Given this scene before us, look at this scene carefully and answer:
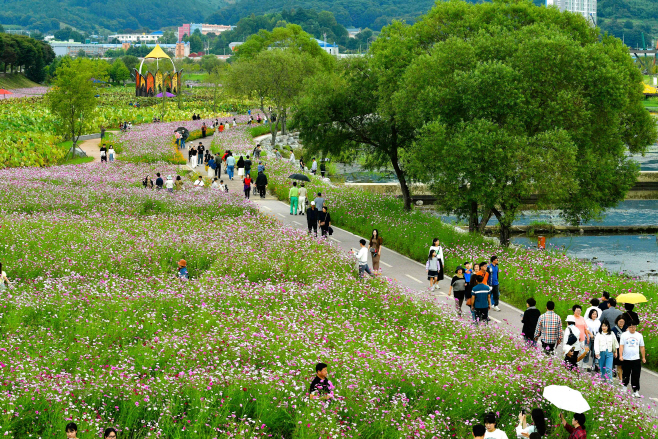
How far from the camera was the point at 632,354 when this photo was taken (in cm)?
1261

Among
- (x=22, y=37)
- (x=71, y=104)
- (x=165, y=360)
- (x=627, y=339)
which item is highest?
(x=22, y=37)

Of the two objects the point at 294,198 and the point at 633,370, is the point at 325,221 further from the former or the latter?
the point at 633,370

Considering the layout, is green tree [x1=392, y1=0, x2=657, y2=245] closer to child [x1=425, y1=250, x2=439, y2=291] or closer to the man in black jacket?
child [x1=425, y1=250, x2=439, y2=291]

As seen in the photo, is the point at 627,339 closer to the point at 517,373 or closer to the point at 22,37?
the point at 517,373

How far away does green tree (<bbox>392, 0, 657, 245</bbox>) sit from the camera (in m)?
23.2

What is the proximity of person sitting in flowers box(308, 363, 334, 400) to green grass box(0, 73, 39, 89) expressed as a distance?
122 meters

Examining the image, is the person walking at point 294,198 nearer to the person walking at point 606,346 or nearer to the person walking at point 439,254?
the person walking at point 439,254

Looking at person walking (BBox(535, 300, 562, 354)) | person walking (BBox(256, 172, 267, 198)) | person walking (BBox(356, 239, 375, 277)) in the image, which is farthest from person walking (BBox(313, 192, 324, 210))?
person walking (BBox(535, 300, 562, 354))

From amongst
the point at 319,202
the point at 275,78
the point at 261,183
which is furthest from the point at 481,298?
the point at 275,78

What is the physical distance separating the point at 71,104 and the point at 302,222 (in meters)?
25.4

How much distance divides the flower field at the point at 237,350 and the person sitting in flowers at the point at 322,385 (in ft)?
0.62

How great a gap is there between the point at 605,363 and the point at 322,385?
5.54 m

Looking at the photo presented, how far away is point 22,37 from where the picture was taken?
134 m

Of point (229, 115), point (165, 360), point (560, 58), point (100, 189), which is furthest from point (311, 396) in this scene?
point (229, 115)
